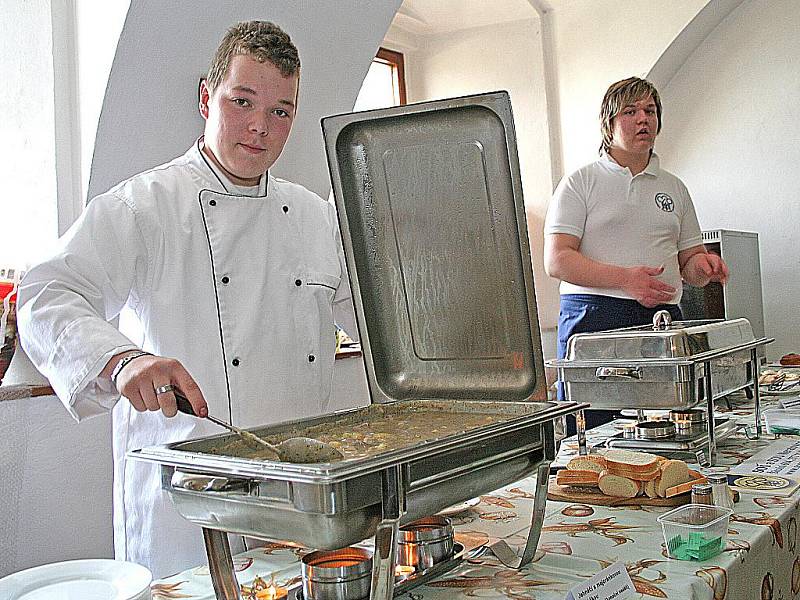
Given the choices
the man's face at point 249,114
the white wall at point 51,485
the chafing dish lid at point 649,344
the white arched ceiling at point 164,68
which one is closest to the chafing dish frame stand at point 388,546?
the chafing dish lid at point 649,344

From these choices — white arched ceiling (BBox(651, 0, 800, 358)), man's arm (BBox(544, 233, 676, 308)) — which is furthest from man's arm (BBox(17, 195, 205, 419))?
white arched ceiling (BBox(651, 0, 800, 358))

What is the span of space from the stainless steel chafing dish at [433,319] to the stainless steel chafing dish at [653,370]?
1.39 ft

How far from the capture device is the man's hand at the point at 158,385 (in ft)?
3.45

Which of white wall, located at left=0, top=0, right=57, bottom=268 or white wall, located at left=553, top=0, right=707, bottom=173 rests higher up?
white wall, located at left=553, top=0, right=707, bottom=173

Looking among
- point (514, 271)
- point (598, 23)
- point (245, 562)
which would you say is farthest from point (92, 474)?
point (598, 23)

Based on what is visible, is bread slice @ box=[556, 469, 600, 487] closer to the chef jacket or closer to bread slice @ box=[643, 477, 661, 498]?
bread slice @ box=[643, 477, 661, 498]

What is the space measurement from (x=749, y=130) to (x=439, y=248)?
3.73 metres

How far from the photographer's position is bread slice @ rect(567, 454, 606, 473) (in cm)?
151

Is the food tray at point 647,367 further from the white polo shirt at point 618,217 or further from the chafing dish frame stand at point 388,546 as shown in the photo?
the white polo shirt at point 618,217

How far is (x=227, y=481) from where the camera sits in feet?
2.93

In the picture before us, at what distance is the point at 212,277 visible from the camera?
1.52 metres

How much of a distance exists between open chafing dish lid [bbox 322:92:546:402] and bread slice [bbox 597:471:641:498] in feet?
0.93

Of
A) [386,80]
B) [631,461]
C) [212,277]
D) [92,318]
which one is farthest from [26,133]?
[386,80]

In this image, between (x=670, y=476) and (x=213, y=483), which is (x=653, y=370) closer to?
(x=670, y=476)
